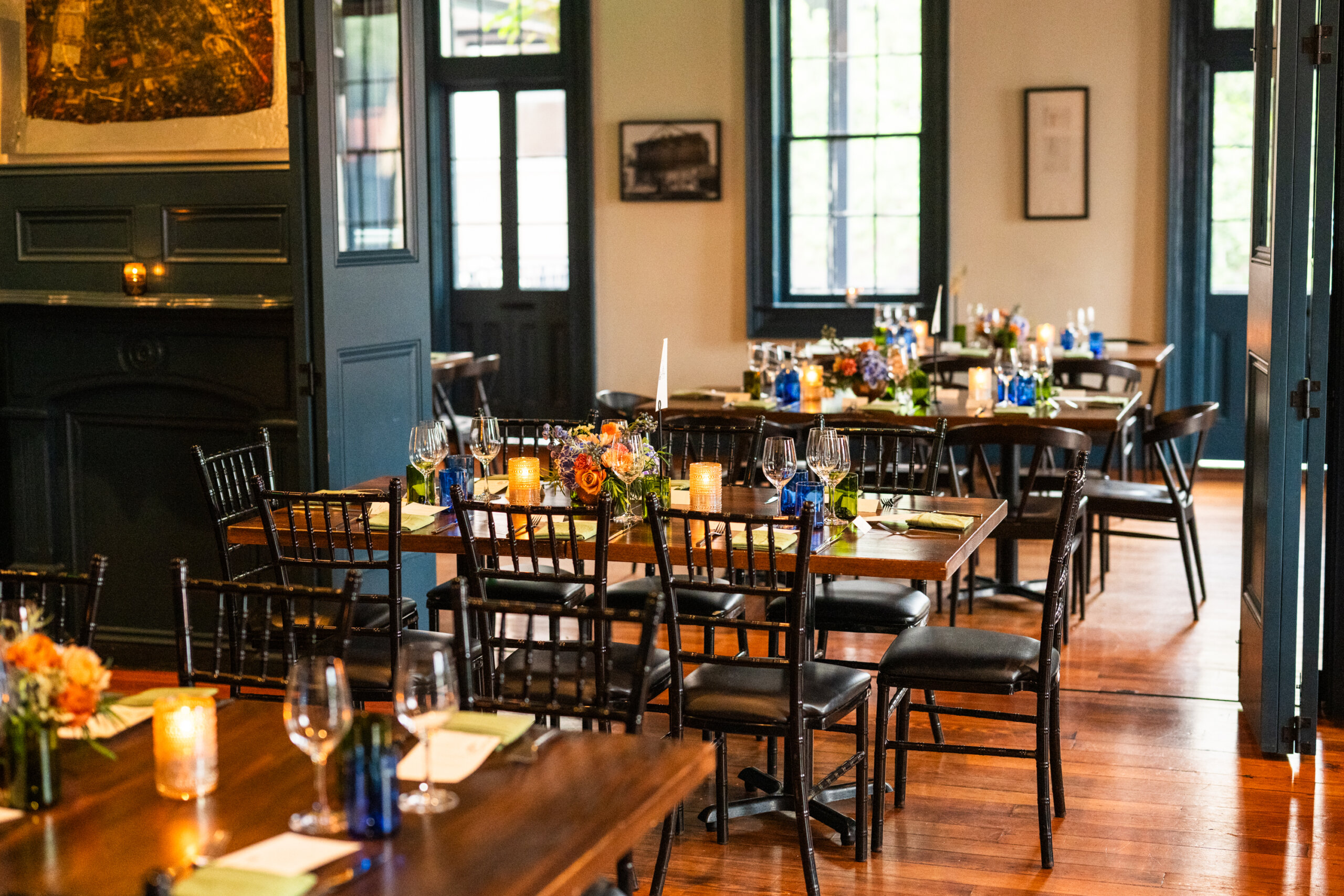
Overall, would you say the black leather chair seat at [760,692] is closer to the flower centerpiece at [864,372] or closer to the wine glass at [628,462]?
the wine glass at [628,462]

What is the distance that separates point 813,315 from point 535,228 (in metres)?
2.11

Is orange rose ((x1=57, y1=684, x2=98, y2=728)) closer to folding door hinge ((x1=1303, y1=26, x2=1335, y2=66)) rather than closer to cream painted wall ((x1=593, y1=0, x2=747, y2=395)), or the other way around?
folding door hinge ((x1=1303, y1=26, x2=1335, y2=66))

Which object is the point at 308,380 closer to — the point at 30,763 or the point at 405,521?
the point at 405,521

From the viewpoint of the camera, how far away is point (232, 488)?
475cm

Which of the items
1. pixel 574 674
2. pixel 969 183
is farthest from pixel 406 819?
pixel 969 183

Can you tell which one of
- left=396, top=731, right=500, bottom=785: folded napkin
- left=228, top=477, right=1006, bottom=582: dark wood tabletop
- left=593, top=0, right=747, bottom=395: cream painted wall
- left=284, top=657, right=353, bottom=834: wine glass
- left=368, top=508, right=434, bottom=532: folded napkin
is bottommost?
left=396, top=731, right=500, bottom=785: folded napkin

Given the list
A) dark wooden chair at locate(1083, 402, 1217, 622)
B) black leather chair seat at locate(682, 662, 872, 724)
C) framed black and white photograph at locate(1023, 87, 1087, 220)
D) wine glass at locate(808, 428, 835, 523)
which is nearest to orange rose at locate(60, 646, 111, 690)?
black leather chair seat at locate(682, 662, 872, 724)

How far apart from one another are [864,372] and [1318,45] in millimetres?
2570

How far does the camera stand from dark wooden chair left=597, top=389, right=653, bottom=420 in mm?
6461

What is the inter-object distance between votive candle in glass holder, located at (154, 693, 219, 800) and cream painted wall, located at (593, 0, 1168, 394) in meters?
8.31

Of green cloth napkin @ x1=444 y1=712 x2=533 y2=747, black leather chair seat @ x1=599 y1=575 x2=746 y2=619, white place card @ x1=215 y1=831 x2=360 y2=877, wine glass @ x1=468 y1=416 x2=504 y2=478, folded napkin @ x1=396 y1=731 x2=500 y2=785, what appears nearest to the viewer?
white place card @ x1=215 y1=831 x2=360 y2=877

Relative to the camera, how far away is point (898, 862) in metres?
3.74

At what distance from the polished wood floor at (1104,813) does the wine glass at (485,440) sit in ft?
3.33

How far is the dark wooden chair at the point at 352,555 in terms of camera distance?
3.77 m
